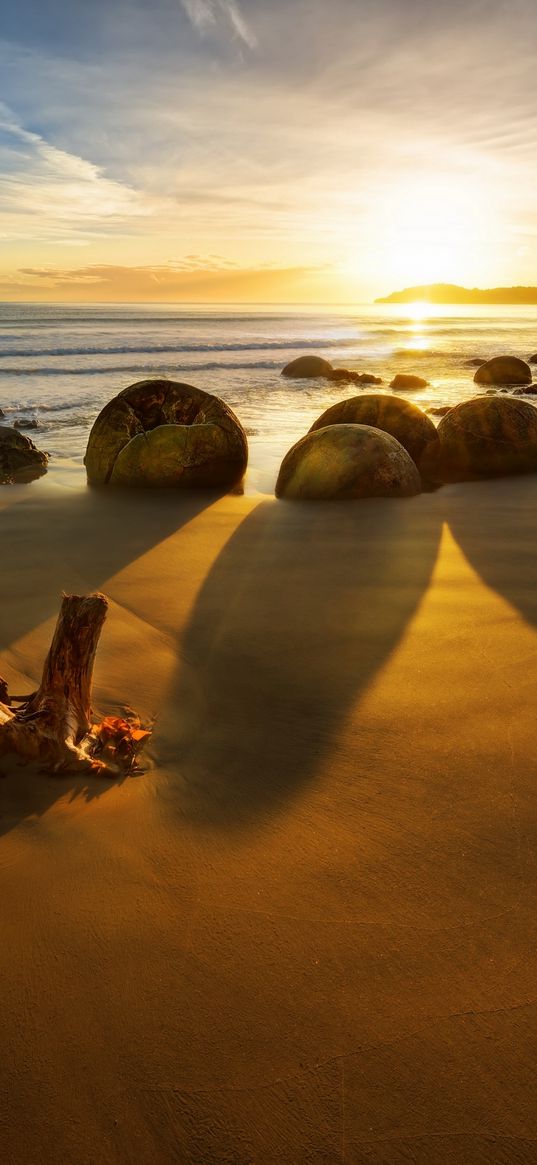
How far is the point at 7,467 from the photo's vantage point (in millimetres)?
7555

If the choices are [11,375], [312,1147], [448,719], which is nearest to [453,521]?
[448,719]

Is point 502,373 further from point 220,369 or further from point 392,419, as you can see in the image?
point 392,419

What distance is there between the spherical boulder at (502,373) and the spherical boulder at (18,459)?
475 inches

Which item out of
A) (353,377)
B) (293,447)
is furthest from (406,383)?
(293,447)

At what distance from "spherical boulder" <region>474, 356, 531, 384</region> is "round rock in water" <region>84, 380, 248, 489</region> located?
11313 mm

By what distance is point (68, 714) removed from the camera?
219 centimetres

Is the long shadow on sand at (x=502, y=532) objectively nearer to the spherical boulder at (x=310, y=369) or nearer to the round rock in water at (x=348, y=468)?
the round rock in water at (x=348, y=468)

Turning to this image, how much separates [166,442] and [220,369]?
49.8 ft

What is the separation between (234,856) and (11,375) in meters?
18.7

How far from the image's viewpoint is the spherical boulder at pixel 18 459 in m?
7.42

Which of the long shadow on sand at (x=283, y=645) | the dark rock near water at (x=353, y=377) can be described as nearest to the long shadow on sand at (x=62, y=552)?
the long shadow on sand at (x=283, y=645)

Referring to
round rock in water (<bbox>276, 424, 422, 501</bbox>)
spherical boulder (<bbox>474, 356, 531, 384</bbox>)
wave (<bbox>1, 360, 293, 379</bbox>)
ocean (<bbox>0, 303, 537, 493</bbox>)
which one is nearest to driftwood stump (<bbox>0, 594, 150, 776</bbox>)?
round rock in water (<bbox>276, 424, 422, 501</bbox>)

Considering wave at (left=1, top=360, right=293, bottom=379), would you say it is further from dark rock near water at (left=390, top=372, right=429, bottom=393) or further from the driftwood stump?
the driftwood stump

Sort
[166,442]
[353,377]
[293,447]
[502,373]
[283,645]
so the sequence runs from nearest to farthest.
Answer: [283,645], [293,447], [166,442], [502,373], [353,377]
